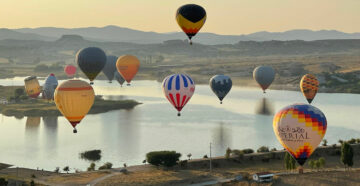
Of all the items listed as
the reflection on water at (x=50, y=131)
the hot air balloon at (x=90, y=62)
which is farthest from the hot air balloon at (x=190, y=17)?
the hot air balloon at (x=90, y=62)

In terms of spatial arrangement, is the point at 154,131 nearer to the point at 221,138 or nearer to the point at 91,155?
the point at 221,138

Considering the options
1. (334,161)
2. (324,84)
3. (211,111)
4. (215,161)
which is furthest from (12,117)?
(324,84)

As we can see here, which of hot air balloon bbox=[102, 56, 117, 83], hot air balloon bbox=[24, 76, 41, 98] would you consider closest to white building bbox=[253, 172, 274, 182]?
hot air balloon bbox=[102, 56, 117, 83]

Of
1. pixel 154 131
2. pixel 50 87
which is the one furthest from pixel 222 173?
pixel 50 87

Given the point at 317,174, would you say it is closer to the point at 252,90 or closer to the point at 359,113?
the point at 359,113

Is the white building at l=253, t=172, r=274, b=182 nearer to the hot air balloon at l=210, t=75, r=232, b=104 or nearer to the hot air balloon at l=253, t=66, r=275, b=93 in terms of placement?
the hot air balloon at l=210, t=75, r=232, b=104
